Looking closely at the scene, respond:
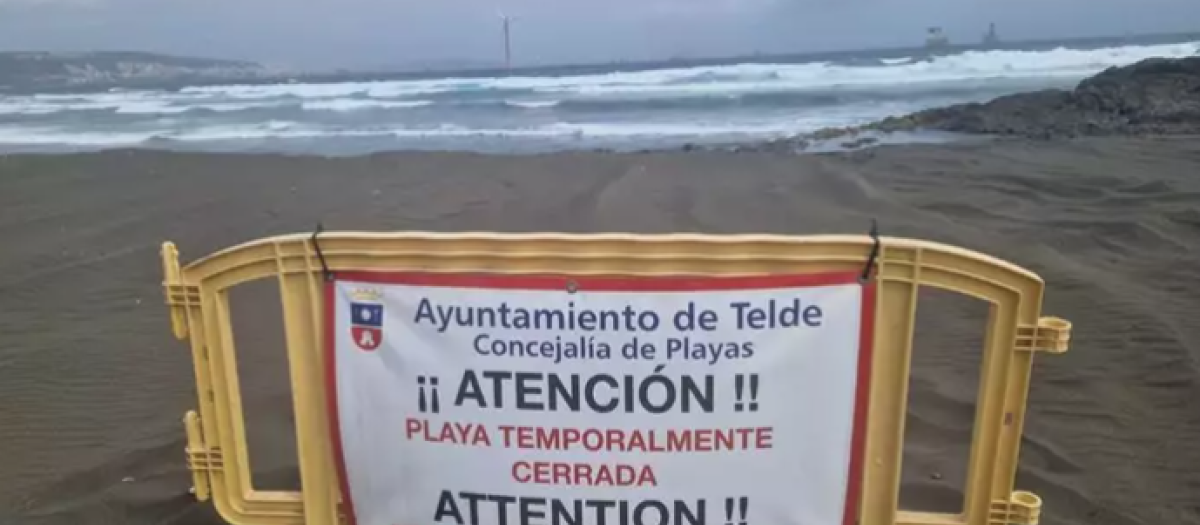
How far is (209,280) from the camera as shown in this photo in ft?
8.49

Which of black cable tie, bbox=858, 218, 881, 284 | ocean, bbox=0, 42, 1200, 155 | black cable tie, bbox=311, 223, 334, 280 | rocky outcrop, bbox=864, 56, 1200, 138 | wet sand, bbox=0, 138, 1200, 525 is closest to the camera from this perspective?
black cable tie, bbox=858, 218, 881, 284

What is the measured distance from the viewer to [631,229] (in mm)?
8852

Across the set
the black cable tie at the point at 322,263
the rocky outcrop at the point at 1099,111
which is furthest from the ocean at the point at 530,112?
the black cable tie at the point at 322,263

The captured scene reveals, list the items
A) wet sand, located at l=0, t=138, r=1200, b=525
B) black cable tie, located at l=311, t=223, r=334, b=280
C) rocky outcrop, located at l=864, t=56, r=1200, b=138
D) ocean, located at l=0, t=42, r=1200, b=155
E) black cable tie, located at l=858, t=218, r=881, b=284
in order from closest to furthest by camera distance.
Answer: black cable tie, located at l=858, t=218, r=881, b=284 < black cable tie, located at l=311, t=223, r=334, b=280 < wet sand, located at l=0, t=138, r=1200, b=525 < rocky outcrop, located at l=864, t=56, r=1200, b=138 < ocean, located at l=0, t=42, r=1200, b=155

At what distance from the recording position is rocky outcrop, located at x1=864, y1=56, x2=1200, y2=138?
16188 millimetres

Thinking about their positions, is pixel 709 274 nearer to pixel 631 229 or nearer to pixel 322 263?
pixel 322 263

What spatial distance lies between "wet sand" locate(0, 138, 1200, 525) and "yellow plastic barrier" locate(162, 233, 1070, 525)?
1295mm

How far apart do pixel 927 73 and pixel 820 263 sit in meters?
45.5

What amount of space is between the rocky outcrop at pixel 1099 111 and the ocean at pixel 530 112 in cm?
360

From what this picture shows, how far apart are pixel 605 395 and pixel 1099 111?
61.1 feet

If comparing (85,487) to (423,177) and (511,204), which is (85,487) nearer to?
(511,204)

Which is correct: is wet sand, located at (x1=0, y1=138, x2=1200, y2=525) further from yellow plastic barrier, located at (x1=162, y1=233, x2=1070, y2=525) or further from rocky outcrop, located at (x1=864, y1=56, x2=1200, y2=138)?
rocky outcrop, located at (x1=864, y1=56, x2=1200, y2=138)

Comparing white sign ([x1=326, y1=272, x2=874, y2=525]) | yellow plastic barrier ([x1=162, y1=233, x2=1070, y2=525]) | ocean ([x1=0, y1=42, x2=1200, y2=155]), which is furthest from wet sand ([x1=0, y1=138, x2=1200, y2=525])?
ocean ([x1=0, y1=42, x2=1200, y2=155])

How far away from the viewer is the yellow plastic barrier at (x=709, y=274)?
2.30 metres
